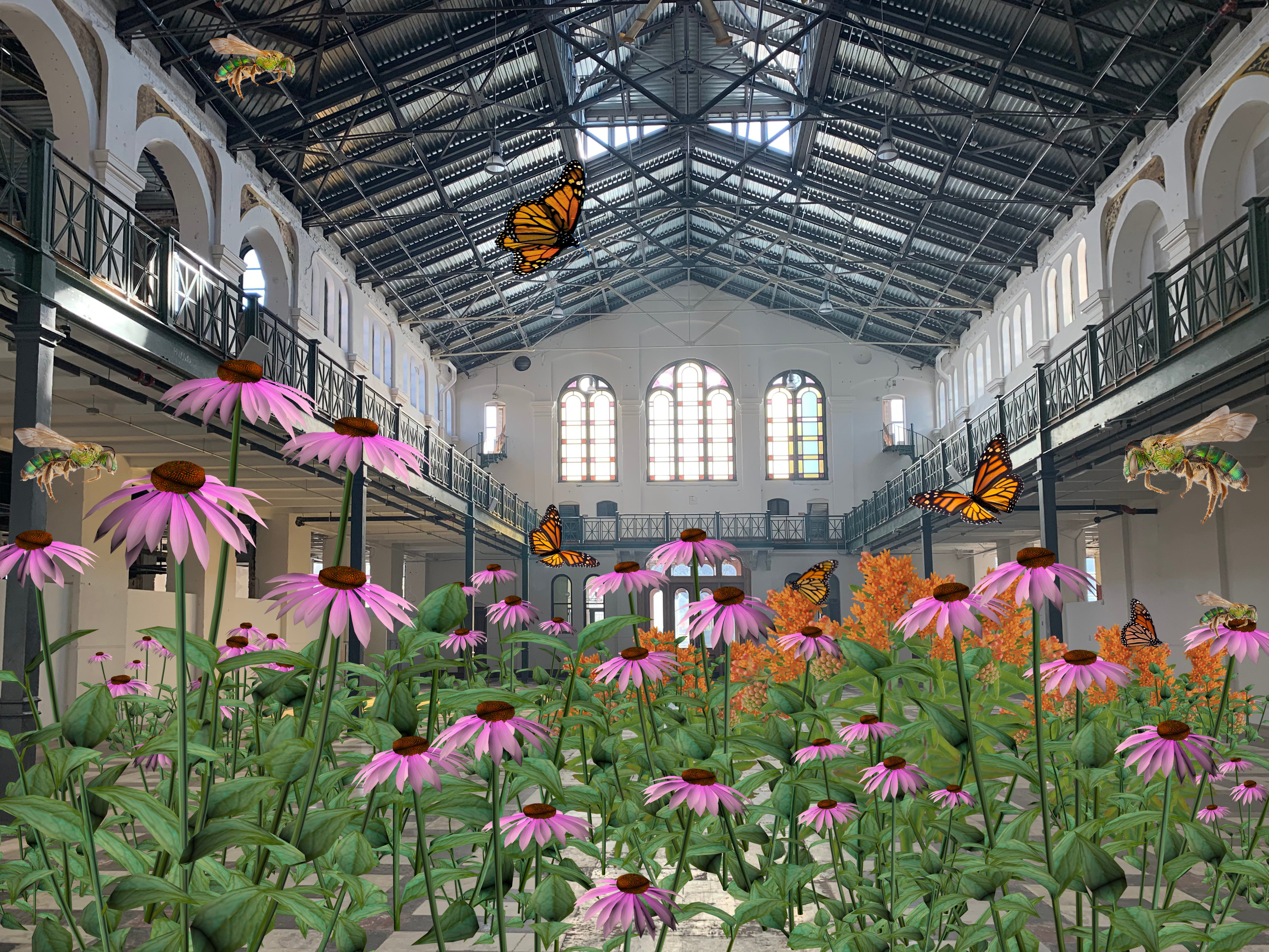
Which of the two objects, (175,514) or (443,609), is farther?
(443,609)

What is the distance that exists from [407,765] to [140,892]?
1.61ft

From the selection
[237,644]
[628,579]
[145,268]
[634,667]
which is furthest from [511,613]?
[145,268]

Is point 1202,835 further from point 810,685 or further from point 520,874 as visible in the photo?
point 520,874

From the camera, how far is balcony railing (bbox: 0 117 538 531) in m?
6.58

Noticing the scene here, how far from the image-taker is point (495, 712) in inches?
70.8

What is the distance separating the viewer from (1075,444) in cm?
1205

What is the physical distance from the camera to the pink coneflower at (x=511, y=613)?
3.30 m

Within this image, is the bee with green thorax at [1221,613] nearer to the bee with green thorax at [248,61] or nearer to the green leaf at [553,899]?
the green leaf at [553,899]

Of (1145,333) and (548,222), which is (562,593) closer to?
(1145,333)

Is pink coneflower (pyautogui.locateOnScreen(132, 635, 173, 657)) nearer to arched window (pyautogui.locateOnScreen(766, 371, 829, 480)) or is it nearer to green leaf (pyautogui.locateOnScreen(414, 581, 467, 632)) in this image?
green leaf (pyautogui.locateOnScreen(414, 581, 467, 632))

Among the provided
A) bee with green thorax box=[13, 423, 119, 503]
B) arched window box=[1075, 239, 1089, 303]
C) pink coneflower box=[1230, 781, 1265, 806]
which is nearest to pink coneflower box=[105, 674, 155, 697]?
bee with green thorax box=[13, 423, 119, 503]

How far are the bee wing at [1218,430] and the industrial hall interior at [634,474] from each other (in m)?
0.06

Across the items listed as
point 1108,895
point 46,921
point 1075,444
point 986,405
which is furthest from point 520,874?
point 986,405

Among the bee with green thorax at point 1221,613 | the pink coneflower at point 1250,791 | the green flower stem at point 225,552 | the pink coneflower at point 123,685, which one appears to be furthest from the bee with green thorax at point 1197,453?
the pink coneflower at point 123,685
